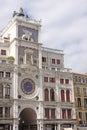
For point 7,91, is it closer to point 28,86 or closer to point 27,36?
point 28,86

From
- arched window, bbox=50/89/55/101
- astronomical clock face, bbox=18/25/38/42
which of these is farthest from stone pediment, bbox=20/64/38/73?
astronomical clock face, bbox=18/25/38/42

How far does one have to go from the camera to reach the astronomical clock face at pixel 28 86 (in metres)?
59.4

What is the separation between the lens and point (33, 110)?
59500 millimetres

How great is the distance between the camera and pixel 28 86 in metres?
60.3

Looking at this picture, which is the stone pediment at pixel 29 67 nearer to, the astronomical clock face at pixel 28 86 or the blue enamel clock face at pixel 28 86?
the astronomical clock face at pixel 28 86

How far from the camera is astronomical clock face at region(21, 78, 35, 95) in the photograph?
5943 centimetres

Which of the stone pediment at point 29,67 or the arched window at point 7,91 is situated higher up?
the stone pediment at point 29,67

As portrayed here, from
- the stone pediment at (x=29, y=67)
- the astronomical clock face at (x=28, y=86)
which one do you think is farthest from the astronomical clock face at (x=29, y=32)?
the astronomical clock face at (x=28, y=86)

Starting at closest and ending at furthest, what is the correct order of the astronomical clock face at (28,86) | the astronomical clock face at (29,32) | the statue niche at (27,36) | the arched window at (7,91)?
the arched window at (7,91), the astronomical clock face at (28,86), the statue niche at (27,36), the astronomical clock face at (29,32)

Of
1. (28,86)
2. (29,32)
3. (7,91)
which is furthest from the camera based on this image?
(29,32)

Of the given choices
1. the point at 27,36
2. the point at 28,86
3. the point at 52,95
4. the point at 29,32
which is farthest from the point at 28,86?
the point at 29,32

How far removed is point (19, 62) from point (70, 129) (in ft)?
67.7

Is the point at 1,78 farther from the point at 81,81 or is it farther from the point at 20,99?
the point at 81,81

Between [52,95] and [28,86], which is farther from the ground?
[28,86]
